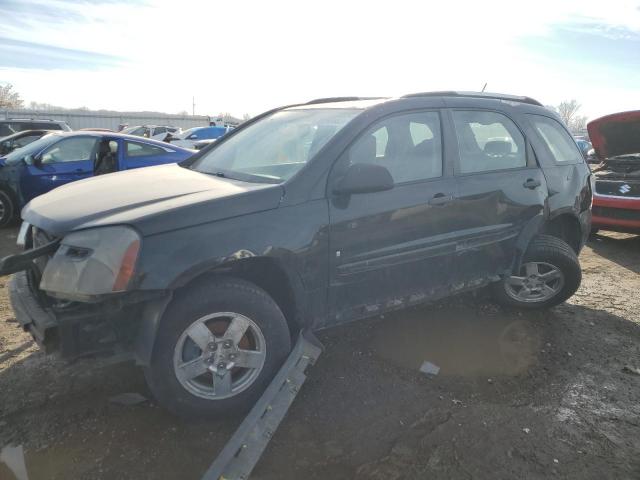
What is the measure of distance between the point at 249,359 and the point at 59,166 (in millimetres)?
6082

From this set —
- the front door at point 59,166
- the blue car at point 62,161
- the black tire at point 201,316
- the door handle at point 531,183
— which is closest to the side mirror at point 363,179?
the black tire at point 201,316

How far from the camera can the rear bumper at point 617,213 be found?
6516 millimetres

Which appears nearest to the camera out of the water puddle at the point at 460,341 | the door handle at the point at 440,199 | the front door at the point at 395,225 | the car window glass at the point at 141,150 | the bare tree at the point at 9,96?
the front door at the point at 395,225

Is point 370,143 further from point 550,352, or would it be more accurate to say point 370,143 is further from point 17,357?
point 17,357

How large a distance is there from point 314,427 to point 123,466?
1.01 metres

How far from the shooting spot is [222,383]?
2570 mm

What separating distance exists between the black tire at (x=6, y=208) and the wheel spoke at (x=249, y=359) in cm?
637

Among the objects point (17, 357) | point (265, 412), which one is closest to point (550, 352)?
point (265, 412)

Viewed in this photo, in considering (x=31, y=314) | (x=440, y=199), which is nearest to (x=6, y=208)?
(x=31, y=314)

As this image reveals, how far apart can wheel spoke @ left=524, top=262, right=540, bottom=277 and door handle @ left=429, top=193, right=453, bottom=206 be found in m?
1.37

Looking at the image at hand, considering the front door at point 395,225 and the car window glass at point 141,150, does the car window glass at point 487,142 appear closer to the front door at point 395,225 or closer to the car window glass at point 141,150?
the front door at point 395,225

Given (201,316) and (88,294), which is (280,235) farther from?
(88,294)

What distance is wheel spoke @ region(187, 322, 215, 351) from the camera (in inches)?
95.8

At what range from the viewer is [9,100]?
157 feet
